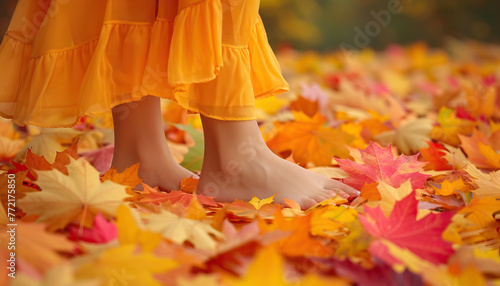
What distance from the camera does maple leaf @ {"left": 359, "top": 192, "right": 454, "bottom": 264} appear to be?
0.65 meters

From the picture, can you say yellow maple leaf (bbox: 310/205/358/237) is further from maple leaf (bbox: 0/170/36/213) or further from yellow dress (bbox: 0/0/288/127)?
maple leaf (bbox: 0/170/36/213)

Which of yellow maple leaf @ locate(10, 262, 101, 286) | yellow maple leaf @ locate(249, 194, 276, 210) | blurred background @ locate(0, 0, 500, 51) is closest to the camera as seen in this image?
yellow maple leaf @ locate(10, 262, 101, 286)

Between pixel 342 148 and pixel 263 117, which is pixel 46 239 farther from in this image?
pixel 263 117

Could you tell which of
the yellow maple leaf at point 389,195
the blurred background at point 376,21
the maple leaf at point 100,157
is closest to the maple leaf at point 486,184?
the yellow maple leaf at point 389,195

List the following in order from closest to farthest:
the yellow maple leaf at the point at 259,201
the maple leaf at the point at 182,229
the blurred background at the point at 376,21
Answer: the maple leaf at the point at 182,229 → the yellow maple leaf at the point at 259,201 → the blurred background at the point at 376,21

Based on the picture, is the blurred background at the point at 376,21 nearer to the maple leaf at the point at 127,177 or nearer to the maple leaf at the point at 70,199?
the maple leaf at the point at 127,177

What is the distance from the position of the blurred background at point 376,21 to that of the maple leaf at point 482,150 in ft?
14.3

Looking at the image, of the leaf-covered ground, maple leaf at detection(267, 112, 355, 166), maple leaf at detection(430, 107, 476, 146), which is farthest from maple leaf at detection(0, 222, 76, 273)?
maple leaf at detection(430, 107, 476, 146)

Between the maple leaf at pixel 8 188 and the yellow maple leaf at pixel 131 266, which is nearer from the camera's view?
the yellow maple leaf at pixel 131 266

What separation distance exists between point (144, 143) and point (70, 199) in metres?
0.35

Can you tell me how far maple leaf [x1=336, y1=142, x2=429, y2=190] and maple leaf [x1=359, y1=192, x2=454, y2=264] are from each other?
0.24 meters

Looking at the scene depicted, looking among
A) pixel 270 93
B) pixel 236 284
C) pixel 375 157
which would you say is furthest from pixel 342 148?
pixel 236 284

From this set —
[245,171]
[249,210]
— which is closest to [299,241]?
[249,210]

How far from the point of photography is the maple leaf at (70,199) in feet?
2.28
